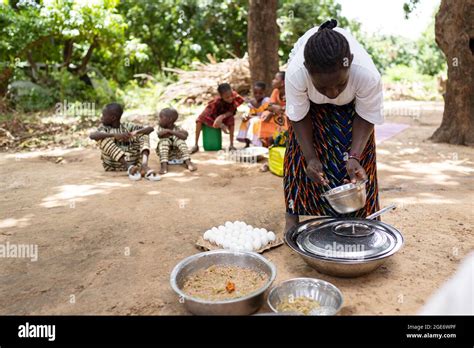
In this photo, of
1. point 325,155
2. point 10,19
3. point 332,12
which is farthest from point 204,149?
point 332,12

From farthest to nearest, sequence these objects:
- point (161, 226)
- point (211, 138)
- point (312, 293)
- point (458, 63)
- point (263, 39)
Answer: point (263, 39), point (211, 138), point (458, 63), point (161, 226), point (312, 293)

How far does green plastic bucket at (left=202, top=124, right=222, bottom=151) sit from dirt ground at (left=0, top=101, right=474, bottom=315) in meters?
0.80

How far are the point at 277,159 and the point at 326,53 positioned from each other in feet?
8.75

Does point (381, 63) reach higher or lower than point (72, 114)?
higher

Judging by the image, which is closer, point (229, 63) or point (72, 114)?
point (72, 114)

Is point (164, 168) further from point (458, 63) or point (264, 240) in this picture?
point (458, 63)

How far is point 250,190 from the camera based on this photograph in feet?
13.3

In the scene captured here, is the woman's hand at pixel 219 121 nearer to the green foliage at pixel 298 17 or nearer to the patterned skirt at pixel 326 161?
the patterned skirt at pixel 326 161

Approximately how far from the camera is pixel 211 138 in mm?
6074

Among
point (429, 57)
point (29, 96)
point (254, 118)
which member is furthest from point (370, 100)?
point (429, 57)

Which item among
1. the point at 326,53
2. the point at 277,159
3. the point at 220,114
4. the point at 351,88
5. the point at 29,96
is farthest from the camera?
the point at 29,96

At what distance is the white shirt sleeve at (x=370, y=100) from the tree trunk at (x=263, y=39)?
4891mm

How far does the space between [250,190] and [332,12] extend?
11.6 metres
